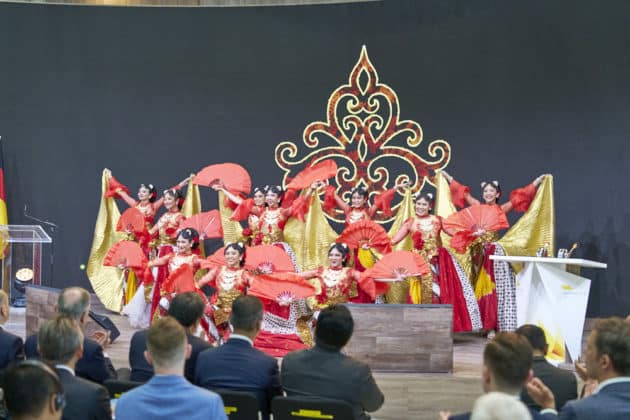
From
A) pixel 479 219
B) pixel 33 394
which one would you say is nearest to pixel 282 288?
pixel 479 219

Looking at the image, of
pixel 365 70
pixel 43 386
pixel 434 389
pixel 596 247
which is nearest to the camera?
pixel 43 386

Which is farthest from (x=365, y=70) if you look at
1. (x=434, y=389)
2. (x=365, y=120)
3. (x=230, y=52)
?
(x=434, y=389)

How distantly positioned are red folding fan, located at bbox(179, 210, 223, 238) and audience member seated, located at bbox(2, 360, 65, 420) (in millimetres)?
5465

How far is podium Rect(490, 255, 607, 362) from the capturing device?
5.83 metres

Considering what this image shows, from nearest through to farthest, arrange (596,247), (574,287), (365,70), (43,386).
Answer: (43,386), (574,287), (596,247), (365,70)

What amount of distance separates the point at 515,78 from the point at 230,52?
9.89 feet

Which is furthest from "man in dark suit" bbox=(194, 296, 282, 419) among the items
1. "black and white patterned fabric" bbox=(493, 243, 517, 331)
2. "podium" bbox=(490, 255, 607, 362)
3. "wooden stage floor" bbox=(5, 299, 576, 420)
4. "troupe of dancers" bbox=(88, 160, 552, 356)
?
"black and white patterned fabric" bbox=(493, 243, 517, 331)

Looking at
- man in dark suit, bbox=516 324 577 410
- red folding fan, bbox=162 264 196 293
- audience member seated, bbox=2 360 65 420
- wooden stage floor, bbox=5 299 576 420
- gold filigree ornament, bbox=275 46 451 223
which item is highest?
gold filigree ornament, bbox=275 46 451 223

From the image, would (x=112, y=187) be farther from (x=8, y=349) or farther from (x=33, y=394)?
(x=33, y=394)

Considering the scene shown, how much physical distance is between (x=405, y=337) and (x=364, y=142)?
372 centimetres

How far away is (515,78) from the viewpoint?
830 centimetres

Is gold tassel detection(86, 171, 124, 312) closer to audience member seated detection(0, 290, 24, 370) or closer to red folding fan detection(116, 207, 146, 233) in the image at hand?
red folding fan detection(116, 207, 146, 233)

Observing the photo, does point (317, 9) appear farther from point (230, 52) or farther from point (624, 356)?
point (624, 356)

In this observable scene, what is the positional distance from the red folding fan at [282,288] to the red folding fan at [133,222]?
A: 6.60ft
